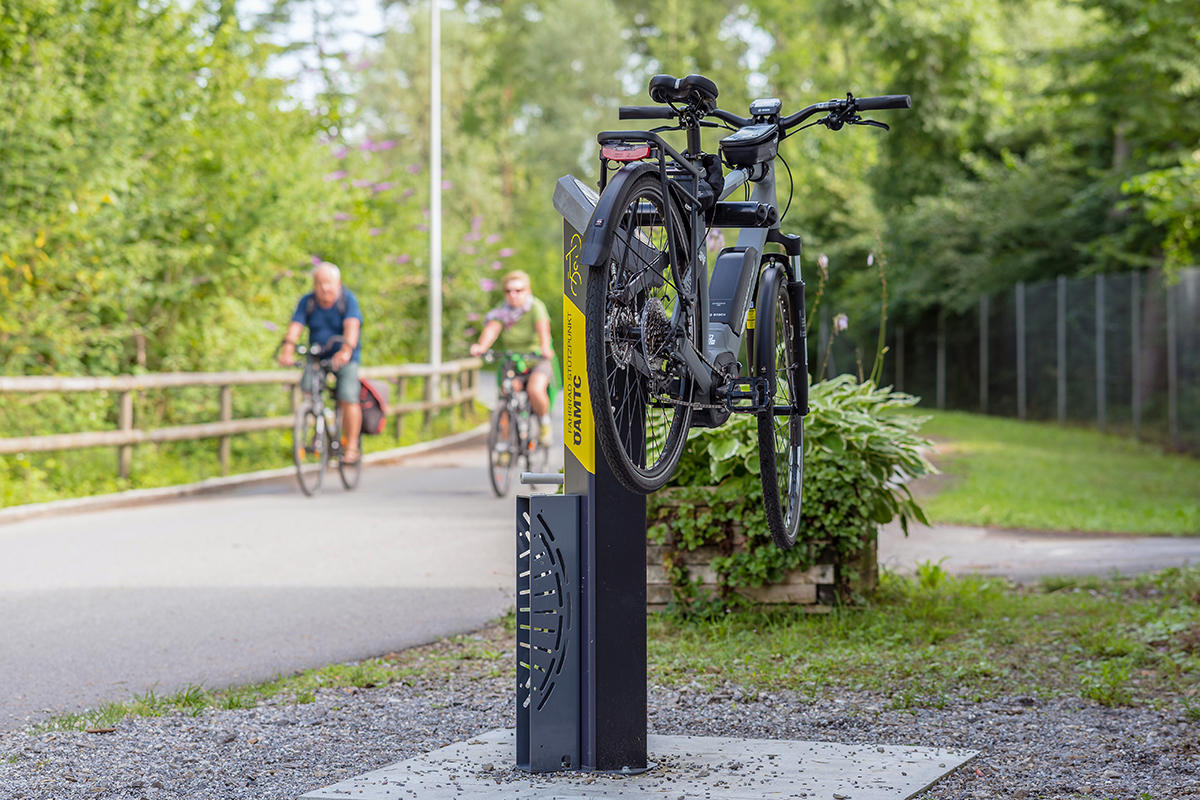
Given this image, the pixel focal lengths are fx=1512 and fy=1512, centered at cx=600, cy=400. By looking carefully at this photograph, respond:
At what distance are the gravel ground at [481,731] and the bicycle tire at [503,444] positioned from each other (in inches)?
293

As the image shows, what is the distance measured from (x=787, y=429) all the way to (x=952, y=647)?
2325mm

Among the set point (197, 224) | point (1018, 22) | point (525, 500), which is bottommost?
point (525, 500)

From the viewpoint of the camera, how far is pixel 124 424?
14.0m

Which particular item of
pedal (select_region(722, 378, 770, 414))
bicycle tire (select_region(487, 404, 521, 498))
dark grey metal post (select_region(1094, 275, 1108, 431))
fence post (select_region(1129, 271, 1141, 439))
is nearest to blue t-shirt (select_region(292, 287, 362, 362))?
bicycle tire (select_region(487, 404, 521, 498))

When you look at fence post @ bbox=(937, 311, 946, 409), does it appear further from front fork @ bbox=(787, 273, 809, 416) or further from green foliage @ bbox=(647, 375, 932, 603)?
front fork @ bbox=(787, 273, 809, 416)

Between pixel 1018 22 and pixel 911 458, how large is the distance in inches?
1343

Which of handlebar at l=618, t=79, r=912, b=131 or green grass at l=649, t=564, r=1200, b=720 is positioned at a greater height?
handlebar at l=618, t=79, r=912, b=131

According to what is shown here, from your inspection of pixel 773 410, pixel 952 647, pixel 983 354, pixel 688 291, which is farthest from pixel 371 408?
pixel 983 354

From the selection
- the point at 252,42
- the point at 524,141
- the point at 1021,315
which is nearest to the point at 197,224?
the point at 252,42

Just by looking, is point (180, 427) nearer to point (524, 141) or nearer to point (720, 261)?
point (720, 261)

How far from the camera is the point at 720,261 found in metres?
4.41

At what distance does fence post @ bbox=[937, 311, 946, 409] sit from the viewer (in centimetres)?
3078

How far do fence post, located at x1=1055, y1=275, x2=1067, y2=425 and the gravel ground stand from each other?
1883 cm

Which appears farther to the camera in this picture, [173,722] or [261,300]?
[261,300]
